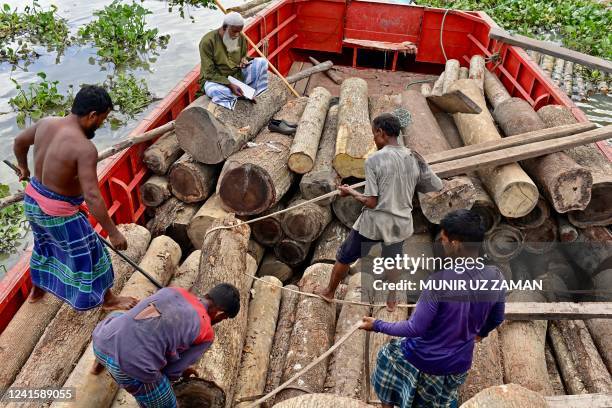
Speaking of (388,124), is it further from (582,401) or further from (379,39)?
(379,39)

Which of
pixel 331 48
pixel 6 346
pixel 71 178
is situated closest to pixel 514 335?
pixel 71 178

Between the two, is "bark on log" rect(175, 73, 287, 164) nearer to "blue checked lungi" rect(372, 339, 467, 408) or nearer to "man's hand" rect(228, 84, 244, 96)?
"man's hand" rect(228, 84, 244, 96)

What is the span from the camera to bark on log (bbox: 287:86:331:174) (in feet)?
17.3

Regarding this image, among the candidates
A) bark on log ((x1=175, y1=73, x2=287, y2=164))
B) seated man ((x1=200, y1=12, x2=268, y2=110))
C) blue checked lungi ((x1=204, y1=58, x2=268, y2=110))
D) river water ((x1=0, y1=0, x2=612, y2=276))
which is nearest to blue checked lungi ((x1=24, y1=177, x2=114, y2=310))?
bark on log ((x1=175, y1=73, x2=287, y2=164))

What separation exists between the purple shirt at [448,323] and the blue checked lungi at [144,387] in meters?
1.33

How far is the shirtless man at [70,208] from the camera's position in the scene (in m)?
3.32

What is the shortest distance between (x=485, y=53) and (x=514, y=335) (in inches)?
239

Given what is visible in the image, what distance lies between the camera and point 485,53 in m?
8.68

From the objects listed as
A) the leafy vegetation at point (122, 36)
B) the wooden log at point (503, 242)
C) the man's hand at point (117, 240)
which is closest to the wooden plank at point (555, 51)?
the wooden log at point (503, 242)

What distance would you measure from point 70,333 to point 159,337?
1355mm

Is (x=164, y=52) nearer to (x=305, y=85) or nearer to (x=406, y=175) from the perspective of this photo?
(x=305, y=85)

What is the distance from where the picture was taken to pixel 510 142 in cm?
509

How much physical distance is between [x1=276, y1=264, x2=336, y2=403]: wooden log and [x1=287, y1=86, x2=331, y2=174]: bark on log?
1.26 meters

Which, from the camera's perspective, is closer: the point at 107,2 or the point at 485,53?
the point at 485,53
